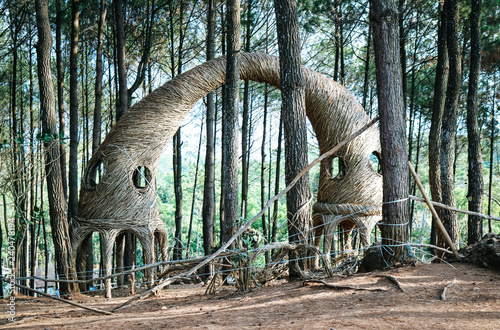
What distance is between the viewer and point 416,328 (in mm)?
2201

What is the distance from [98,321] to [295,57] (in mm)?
3453

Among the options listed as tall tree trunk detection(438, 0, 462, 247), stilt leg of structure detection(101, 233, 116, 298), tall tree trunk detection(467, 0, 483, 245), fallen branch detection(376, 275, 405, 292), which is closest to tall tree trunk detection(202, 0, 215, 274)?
stilt leg of structure detection(101, 233, 116, 298)

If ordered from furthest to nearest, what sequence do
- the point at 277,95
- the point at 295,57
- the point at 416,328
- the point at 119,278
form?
1. the point at 277,95
2. the point at 119,278
3. the point at 295,57
4. the point at 416,328

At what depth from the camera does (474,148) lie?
20.1 ft

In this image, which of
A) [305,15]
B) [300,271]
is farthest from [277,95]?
[300,271]

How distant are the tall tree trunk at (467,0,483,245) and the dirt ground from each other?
2.51m

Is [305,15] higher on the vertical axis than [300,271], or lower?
higher

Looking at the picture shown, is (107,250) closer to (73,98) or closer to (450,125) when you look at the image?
(73,98)

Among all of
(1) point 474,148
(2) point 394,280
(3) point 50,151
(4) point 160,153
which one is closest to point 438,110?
(1) point 474,148

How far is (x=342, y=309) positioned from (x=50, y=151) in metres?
4.43

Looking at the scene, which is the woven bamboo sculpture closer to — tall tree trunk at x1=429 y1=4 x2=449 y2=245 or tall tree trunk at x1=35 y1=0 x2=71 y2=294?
tall tree trunk at x1=35 y1=0 x2=71 y2=294

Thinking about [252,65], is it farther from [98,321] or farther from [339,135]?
[98,321]

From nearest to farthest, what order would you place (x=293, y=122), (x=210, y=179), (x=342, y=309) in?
(x=342, y=309) → (x=293, y=122) → (x=210, y=179)

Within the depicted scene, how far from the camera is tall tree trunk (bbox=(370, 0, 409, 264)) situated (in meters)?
3.91
